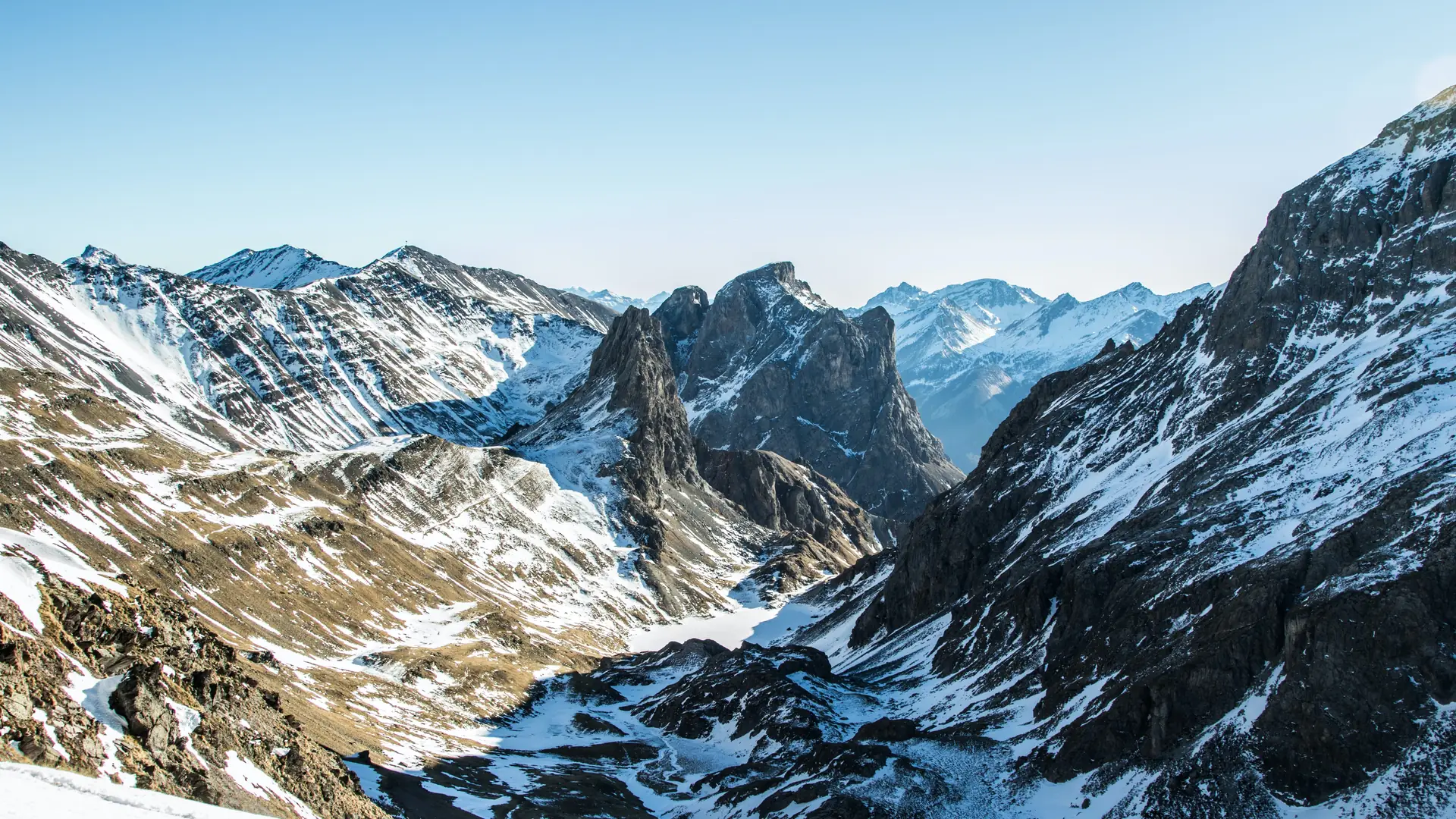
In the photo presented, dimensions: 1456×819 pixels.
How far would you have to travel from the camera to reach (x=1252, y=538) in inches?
3511

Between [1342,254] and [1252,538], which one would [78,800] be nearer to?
[1252,538]

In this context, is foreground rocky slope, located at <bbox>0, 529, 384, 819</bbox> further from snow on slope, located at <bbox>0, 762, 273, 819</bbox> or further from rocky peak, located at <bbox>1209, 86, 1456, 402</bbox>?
rocky peak, located at <bbox>1209, 86, 1456, 402</bbox>

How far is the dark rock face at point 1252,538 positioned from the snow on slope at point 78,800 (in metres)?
55.1

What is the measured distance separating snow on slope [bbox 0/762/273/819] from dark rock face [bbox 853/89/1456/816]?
5507 cm

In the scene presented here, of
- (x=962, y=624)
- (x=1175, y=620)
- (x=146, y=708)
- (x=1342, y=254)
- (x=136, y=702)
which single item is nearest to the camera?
(x=136, y=702)

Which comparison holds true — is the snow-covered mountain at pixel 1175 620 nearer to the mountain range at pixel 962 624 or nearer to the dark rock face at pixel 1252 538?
the dark rock face at pixel 1252 538

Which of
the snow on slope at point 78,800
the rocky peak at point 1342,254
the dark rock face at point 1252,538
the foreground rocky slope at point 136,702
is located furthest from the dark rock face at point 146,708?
the rocky peak at point 1342,254

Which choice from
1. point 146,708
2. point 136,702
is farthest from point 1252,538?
point 136,702

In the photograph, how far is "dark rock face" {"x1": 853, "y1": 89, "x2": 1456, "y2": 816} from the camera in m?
65.2

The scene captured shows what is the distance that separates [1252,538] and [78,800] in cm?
8393

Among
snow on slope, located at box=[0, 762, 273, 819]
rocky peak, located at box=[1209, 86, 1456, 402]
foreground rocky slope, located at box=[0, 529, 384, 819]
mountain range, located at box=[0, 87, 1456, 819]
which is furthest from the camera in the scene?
rocky peak, located at box=[1209, 86, 1456, 402]

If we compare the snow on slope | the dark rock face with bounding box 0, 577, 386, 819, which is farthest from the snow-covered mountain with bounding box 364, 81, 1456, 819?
the snow on slope

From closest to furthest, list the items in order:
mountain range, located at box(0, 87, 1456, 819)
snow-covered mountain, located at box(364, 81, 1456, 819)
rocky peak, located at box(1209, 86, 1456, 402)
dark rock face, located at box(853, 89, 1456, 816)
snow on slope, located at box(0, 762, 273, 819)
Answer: snow on slope, located at box(0, 762, 273, 819) < mountain range, located at box(0, 87, 1456, 819) < dark rock face, located at box(853, 89, 1456, 816) < snow-covered mountain, located at box(364, 81, 1456, 819) < rocky peak, located at box(1209, 86, 1456, 402)

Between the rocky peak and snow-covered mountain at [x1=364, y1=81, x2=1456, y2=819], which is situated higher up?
the rocky peak
